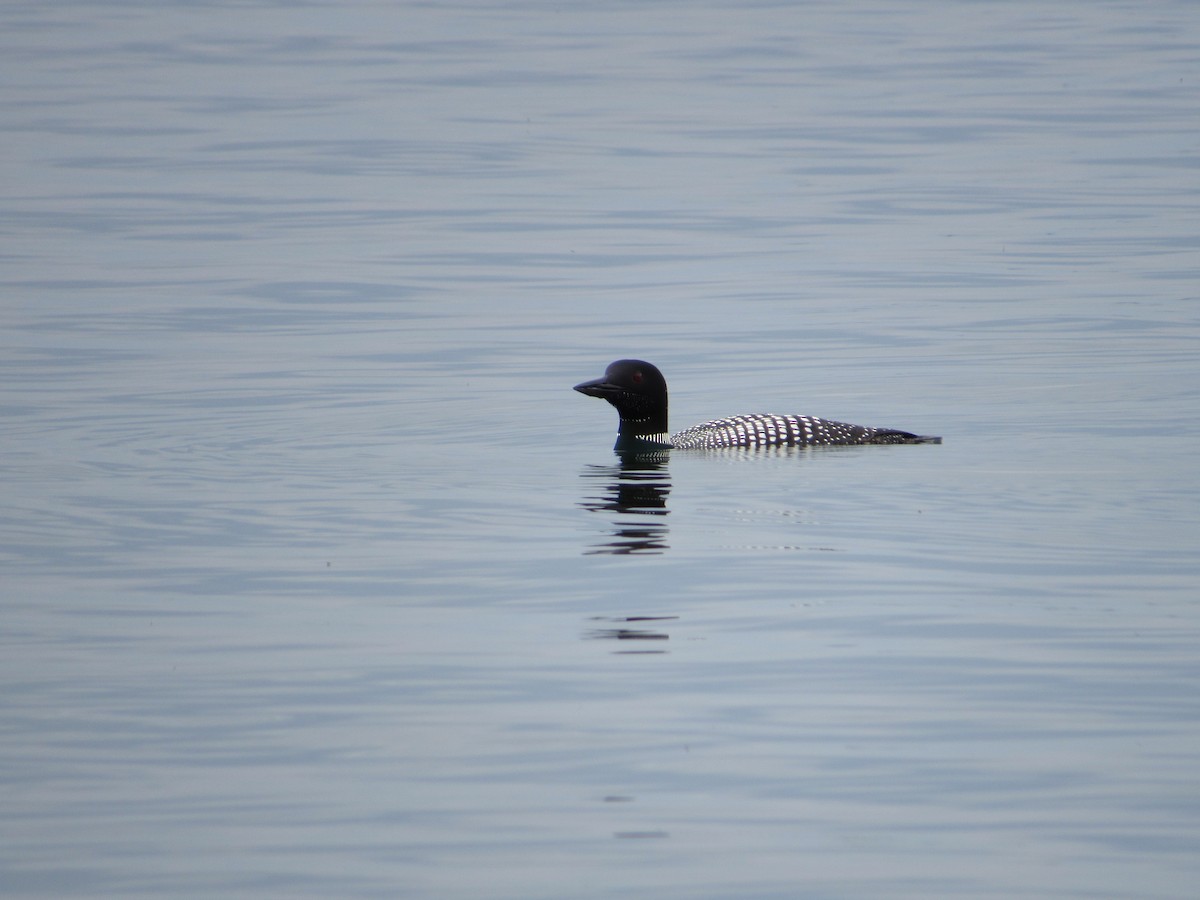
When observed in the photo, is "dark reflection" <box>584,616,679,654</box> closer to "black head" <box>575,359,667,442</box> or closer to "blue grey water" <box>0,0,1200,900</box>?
"blue grey water" <box>0,0,1200,900</box>

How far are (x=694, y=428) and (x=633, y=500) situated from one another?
1.92m

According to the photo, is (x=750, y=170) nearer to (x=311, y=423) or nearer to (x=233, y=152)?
(x=233, y=152)

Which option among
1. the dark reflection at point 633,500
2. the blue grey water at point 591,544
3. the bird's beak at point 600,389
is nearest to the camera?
the blue grey water at point 591,544

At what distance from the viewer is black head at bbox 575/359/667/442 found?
12.7 metres

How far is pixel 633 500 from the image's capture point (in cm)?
1078

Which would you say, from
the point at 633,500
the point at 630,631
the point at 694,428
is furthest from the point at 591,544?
the point at 694,428

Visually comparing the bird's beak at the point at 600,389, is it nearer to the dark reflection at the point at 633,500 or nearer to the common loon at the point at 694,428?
the common loon at the point at 694,428

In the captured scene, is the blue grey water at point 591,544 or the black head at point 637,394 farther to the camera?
the black head at point 637,394

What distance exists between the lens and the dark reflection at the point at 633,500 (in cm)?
950

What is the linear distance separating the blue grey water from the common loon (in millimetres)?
165

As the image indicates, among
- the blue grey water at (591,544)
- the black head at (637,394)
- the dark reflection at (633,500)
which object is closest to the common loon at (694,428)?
the black head at (637,394)

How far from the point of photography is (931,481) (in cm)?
1094

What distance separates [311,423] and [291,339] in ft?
15.4

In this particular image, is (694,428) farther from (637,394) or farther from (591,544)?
(591,544)
